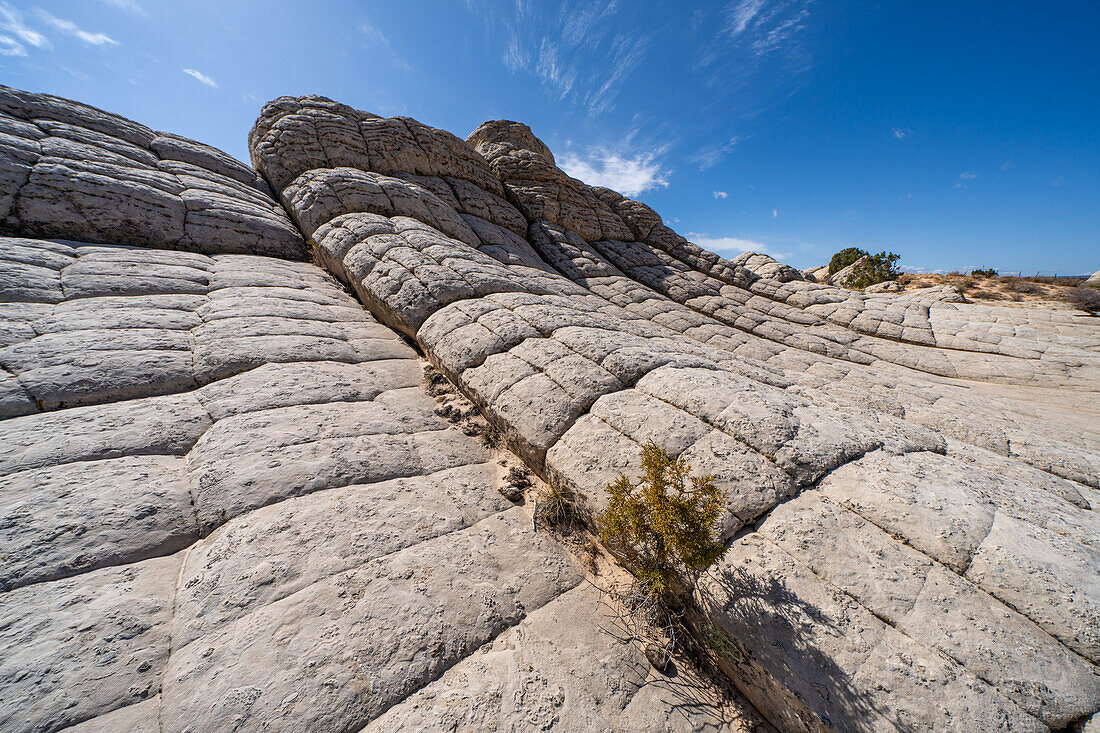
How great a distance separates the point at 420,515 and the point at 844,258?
139 feet

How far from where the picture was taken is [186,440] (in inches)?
150

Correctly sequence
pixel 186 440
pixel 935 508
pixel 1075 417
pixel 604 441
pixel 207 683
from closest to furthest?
pixel 207 683, pixel 935 508, pixel 186 440, pixel 604 441, pixel 1075 417

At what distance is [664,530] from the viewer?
281 cm

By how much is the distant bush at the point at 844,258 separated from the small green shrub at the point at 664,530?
129ft

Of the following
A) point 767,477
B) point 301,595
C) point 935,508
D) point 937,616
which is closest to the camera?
point 937,616

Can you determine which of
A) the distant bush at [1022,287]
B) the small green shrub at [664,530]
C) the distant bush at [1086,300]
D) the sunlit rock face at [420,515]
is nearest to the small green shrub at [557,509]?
the sunlit rock face at [420,515]

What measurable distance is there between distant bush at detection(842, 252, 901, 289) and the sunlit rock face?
2427cm

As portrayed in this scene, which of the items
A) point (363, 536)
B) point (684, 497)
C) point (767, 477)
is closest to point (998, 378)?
point (767, 477)

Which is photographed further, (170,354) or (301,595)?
(170,354)

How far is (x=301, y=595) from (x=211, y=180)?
14224mm

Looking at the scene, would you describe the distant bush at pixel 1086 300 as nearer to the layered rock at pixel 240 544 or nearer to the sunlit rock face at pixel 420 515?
the sunlit rock face at pixel 420 515

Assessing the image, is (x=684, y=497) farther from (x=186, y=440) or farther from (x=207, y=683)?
(x=186, y=440)

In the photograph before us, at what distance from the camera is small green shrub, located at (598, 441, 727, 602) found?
2.81 metres

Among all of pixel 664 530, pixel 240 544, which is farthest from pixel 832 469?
pixel 240 544
